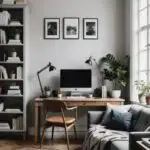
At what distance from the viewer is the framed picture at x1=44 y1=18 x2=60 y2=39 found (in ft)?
19.4

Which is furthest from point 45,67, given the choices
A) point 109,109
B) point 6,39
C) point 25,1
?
point 109,109

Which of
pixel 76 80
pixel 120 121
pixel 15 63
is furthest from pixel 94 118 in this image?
pixel 15 63

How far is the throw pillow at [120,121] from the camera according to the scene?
13.5ft

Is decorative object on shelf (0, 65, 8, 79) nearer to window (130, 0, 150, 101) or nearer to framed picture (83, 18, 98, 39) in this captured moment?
framed picture (83, 18, 98, 39)

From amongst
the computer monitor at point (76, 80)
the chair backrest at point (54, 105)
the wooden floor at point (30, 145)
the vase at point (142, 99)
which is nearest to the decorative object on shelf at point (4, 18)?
the computer monitor at point (76, 80)

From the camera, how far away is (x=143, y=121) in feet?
12.5

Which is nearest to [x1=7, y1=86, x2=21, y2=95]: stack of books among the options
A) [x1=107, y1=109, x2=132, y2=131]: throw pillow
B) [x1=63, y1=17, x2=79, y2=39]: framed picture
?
[x1=63, y1=17, x2=79, y2=39]: framed picture

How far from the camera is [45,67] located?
5.73 meters

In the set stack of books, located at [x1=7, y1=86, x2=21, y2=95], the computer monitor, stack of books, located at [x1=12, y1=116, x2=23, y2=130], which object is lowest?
stack of books, located at [x1=12, y1=116, x2=23, y2=130]

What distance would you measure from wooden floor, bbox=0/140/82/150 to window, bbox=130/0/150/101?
1.38 metres

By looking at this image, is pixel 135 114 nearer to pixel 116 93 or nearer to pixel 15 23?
pixel 116 93

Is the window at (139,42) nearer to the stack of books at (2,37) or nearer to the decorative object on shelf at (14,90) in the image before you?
the decorative object on shelf at (14,90)

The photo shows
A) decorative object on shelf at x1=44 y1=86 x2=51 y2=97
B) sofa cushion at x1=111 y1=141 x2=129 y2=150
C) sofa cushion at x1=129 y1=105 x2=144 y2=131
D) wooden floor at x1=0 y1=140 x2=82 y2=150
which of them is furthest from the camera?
decorative object on shelf at x1=44 y1=86 x2=51 y2=97

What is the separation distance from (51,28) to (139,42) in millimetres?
1707
